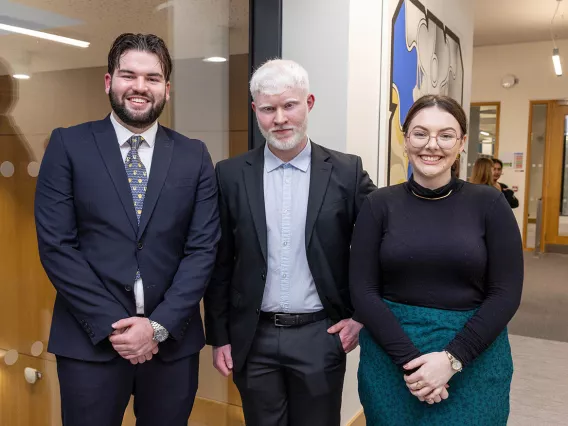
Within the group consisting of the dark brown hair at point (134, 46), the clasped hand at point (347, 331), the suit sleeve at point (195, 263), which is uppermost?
the dark brown hair at point (134, 46)

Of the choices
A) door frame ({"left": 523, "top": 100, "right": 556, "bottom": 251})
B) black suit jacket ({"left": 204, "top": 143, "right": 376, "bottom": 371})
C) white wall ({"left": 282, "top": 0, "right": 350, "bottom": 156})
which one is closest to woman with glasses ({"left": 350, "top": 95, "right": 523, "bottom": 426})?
black suit jacket ({"left": 204, "top": 143, "right": 376, "bottom": 371})

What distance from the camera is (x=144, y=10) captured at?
2328 mm

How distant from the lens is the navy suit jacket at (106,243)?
1.54 meters

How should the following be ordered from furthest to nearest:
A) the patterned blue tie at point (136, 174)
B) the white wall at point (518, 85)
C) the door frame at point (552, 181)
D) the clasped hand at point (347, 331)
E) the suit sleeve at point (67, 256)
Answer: the door frame at point (552, 181) < the white wall at point (518, 85) < the clasped hand at point (347, 331) < the patterned blue tie at point (136, 174) < the suit sleeve at point (67, 256)

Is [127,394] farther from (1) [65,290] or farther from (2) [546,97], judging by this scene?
(2) [546,97]

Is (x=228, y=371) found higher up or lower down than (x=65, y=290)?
lower down

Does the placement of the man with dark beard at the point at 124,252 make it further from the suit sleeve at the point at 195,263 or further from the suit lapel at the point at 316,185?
the suit lapel at the point at 316,185

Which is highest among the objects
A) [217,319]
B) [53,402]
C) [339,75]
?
[339,75]

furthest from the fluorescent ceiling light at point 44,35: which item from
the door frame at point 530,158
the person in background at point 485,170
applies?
the door frame at point 530,158

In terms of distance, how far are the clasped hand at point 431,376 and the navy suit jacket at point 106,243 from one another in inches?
26.7

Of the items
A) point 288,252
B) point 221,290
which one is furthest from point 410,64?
point 221,290

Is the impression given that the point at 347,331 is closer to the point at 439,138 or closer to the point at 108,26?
the point at 439,138

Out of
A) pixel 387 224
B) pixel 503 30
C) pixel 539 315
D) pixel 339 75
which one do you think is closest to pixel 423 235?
pixel 387 224

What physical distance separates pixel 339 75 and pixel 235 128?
1.89 feet
